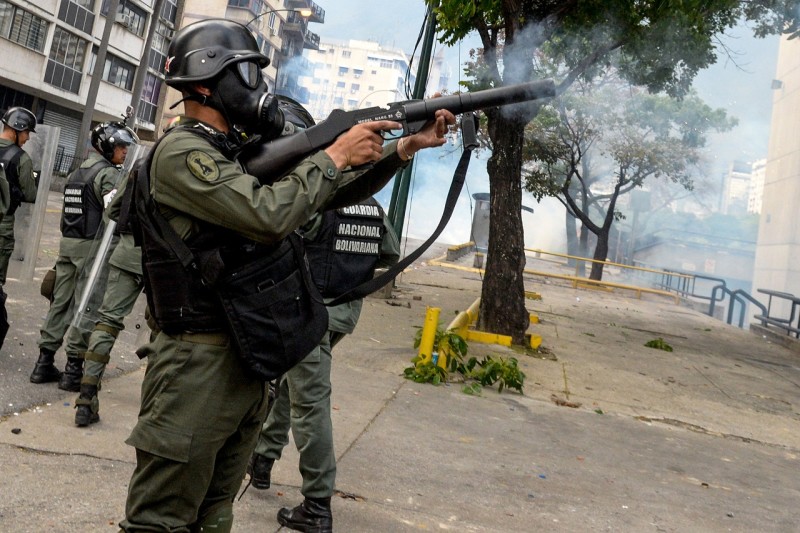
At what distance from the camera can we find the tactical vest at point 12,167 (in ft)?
17.6

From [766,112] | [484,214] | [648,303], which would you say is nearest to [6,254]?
[648,303]

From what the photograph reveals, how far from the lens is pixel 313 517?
3316mm

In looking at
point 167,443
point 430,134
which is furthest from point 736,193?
point 167,443

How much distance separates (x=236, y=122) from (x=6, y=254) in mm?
3909

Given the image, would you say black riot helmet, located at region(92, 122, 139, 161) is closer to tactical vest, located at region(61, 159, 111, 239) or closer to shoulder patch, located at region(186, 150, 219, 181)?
tactical vest, located at region(61, 159, 111, 239)

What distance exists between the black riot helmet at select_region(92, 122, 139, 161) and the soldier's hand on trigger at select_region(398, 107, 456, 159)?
3.23 meters

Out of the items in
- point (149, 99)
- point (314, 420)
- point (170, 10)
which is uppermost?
point (170, 10)

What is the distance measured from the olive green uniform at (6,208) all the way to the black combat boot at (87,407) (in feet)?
4.85

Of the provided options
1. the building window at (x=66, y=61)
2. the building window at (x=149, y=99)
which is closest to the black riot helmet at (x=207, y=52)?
the building window at (x=66, y=61)

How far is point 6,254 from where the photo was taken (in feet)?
18.1

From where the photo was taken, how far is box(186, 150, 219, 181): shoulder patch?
2078 mm

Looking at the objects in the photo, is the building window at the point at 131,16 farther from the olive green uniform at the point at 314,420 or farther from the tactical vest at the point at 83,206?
the olive green uniform at the point at 314,420

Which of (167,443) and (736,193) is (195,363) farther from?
(736,193)

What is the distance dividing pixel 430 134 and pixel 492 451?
2931 millimetres
